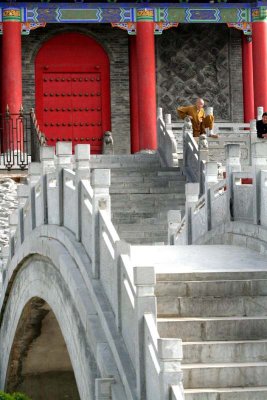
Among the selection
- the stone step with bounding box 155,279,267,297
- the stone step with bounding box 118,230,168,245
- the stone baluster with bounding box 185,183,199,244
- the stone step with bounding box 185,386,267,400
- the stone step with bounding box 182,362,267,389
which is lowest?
the stone step with bounding box 185,386,267,400

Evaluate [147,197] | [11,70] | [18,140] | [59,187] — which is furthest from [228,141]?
[59,187]

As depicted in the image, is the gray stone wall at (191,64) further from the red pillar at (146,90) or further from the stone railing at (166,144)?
the stone railing at (166,144)

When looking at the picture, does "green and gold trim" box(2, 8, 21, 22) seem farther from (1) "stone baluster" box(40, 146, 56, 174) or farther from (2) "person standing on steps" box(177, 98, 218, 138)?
(1) "stone baluster" box(40, 146, 56, 174)

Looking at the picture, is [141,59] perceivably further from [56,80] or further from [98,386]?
[98,386]

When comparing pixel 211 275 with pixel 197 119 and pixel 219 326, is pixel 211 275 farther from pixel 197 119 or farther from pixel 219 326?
pixel 197 119

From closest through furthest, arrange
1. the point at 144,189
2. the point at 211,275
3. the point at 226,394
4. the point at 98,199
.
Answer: the point at 226,394 → the point at 211,275 → the point at 98,199 → the point at 144,189

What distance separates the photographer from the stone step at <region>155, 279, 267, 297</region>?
10.5 metres

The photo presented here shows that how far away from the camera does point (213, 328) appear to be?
32.9ft

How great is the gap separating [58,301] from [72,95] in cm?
1383

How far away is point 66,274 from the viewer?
11992 millimetres

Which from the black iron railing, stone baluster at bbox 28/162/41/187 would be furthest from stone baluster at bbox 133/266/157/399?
the black iron railing

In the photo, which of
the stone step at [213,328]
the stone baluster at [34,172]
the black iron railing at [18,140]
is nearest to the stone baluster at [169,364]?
the stone step at [213,328]

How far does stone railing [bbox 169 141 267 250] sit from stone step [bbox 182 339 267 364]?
2.47m

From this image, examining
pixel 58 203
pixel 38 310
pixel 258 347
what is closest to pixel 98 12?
pixel 38 310
